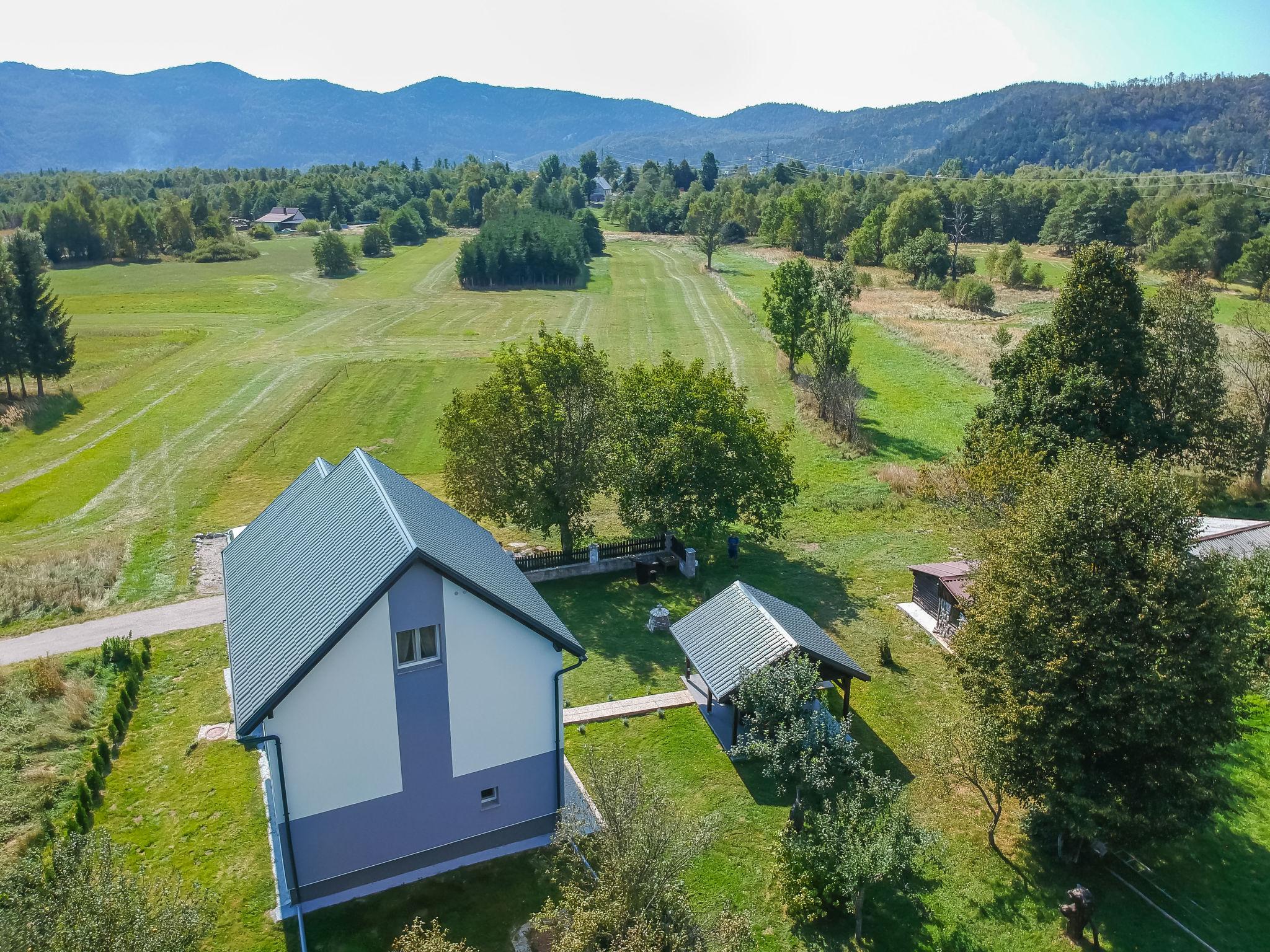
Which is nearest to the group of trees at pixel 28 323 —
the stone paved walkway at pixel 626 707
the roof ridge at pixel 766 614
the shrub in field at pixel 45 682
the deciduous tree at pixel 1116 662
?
the shrub in field at pixel 45 682

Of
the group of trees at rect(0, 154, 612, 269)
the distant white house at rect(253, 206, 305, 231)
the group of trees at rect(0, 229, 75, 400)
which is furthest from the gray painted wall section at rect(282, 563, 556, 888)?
the distant white house at rect(253, 206, 305, 231)

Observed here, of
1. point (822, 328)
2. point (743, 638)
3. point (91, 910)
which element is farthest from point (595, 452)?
point (822, 328)

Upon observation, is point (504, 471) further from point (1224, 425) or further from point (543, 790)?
point (1224, 425)

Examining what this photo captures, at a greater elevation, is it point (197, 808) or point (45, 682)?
point (45, 682)

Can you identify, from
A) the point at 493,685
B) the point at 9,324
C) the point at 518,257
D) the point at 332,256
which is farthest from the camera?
the point at 332,256

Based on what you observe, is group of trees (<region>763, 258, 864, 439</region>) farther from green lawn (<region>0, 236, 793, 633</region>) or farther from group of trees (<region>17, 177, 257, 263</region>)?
group of trees (<region>17, 177, 257, 263</region>)

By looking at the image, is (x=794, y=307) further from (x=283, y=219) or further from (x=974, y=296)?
(x=283, y=219)

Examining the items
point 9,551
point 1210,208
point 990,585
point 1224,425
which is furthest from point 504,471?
point 1210,208
